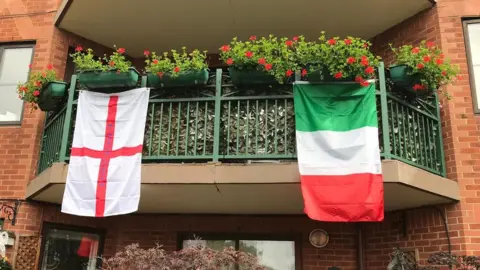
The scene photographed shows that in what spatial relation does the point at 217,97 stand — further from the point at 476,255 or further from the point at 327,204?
the point at 476,255

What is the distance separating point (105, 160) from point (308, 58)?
9.60 feet

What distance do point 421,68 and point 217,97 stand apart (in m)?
2.63

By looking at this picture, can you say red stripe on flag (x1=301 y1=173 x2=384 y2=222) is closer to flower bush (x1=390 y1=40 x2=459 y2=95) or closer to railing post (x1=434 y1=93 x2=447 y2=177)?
flower bush (x1=390 y1=40 x2=459 y2=95)

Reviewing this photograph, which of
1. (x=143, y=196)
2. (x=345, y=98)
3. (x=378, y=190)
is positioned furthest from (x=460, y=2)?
(x=143, y=196)

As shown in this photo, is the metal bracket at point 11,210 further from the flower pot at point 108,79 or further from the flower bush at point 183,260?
the flower bush at point 183,260

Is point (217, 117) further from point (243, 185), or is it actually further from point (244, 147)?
point (243, 185)

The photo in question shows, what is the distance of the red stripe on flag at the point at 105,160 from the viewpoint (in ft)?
20.3

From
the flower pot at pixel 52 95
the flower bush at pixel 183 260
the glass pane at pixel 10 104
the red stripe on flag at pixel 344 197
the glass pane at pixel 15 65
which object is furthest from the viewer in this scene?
the glass pane at pixel 15 65

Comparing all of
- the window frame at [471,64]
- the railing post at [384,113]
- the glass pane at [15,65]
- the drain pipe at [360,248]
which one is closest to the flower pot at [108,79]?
the glass pane at [15,65]

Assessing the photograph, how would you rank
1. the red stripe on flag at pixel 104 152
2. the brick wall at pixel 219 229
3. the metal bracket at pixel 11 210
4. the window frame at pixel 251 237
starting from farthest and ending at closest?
the window frame at pixel 251 237 → the brick wall at pixel 219 229 → the metal bracket at pixel 11 210 → the red stripe on flag at pixel 104 152

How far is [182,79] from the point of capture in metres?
6.45

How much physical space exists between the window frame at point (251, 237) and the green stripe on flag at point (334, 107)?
8.49 feet

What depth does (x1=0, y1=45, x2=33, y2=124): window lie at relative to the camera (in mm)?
8180

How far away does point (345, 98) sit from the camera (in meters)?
6.12
